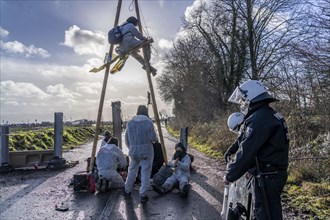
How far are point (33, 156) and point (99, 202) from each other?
6707 millimetres

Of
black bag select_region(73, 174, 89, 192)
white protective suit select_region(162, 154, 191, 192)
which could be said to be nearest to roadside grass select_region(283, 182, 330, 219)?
white protective suit select_region(162, 154, 191, 192)

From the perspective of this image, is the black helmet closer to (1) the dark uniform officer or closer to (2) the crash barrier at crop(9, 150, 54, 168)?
(1) the dark uniform officer

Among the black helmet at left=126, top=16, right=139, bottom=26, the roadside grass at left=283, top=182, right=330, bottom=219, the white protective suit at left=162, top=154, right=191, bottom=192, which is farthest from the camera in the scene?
the black helmet at left=126, top=16, right=139, bottom=26

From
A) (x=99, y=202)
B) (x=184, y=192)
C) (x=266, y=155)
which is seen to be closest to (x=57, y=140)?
(x=99, y=202)

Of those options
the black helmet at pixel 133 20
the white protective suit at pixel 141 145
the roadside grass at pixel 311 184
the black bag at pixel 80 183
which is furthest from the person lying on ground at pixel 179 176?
the black helmet at pixel 133 20

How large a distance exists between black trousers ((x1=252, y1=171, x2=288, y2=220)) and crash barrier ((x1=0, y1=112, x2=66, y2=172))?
10417 mm

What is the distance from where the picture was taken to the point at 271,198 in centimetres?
400

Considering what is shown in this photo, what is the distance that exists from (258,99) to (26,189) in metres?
7.81

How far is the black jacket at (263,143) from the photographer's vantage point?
3.96 m

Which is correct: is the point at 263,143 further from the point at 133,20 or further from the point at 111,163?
the point at 133,20

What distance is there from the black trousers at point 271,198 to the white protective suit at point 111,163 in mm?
5547

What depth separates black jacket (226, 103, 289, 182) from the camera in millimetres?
3963

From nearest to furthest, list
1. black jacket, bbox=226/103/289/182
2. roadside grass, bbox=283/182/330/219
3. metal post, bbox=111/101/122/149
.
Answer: black jacket, bbox=226/103/289/182 < roadside grass, bbox=283/182/330/219 < metal post, bbox=111/101/122/149

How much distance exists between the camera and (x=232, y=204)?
16.0ft
